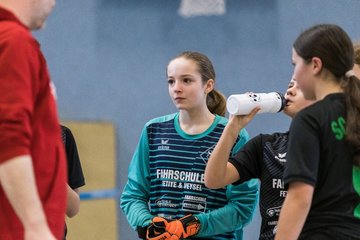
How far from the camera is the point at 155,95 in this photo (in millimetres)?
3043

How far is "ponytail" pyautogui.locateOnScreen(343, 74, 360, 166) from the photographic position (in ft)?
4.22

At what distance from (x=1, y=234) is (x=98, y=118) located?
200cm

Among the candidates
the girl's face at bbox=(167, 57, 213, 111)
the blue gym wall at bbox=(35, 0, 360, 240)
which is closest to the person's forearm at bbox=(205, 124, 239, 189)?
the girl's face at bbox=(167, 57, 213, 111)

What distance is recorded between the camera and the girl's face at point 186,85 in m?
1.95

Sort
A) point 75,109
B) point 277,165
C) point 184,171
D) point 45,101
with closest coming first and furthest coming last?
point 45,101 < point 277,165 < point 184,171 < point 75,109

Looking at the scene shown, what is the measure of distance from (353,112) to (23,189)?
2.46ft

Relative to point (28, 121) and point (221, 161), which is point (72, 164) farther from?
point (28, 121)

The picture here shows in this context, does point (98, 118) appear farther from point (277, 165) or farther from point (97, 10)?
point (277, 165)

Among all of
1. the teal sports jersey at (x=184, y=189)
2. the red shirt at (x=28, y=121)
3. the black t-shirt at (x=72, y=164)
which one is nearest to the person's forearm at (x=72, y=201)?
the black t-shirt at (x=72, y=164)

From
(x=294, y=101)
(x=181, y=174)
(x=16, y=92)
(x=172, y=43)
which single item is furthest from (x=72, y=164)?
(x=172, y=43)

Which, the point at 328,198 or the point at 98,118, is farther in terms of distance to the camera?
the point at 98,118

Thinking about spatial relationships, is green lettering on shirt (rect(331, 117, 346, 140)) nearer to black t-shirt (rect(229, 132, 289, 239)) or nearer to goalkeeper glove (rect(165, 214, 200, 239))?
black t-shirt (rect(229, 132, 289, 239))

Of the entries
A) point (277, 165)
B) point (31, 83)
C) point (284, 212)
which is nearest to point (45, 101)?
point (31, 83)

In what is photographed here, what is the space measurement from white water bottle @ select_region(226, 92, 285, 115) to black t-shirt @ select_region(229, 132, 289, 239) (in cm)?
11
